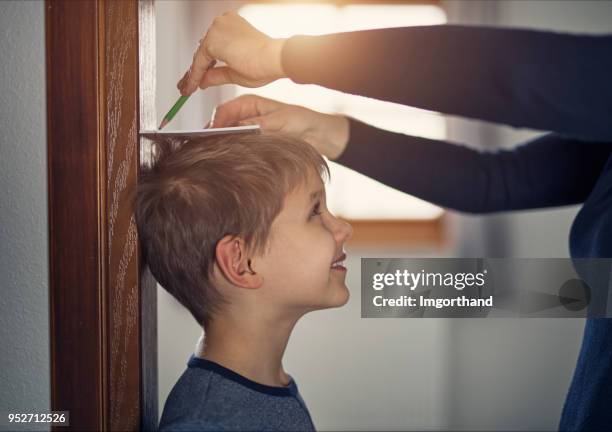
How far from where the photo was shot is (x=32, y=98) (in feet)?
Result: 2.63

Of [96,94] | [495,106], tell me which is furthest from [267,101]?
[495,106]

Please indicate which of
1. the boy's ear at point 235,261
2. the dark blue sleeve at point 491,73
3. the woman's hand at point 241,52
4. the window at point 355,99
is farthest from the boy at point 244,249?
the window at point 355,99

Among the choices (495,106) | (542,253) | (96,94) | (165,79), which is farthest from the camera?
(542,253)

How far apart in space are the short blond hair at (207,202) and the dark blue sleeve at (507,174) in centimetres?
24

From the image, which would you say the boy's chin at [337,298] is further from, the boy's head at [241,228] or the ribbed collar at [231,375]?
the ribbed collar at [231,375]

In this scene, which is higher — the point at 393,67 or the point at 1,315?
the point at 393,67

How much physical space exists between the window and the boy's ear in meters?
0.76

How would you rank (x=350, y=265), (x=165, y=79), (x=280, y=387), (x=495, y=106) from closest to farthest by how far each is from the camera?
1. (x=495, y=106)
2. (x=280, y=387)
3. (x=165, y=79)
4. (x=350, y=265)

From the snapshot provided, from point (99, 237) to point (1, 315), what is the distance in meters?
0.18

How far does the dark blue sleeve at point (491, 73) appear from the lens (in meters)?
0.62

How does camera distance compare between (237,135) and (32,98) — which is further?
(237,135)

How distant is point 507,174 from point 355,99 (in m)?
0.96

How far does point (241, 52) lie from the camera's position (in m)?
0.79

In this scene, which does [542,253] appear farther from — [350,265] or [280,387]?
[280,387]
